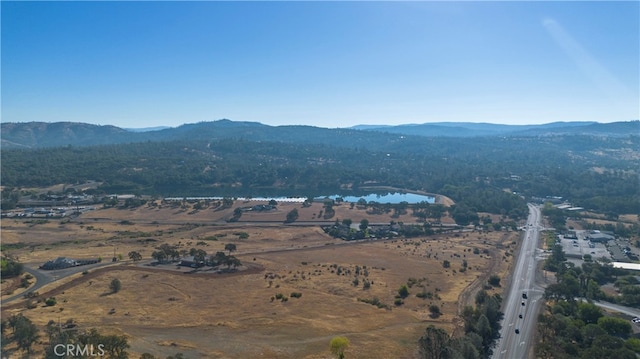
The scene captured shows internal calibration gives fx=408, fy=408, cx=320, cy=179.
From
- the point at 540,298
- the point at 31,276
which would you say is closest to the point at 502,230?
the point at 540,298

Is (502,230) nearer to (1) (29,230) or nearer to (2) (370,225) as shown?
(2) (370,225)

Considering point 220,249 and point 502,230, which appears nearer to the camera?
point 220,249

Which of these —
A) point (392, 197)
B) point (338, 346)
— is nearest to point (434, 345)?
point (338, 346)

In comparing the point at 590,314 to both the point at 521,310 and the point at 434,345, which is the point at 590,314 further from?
the point at 434,345

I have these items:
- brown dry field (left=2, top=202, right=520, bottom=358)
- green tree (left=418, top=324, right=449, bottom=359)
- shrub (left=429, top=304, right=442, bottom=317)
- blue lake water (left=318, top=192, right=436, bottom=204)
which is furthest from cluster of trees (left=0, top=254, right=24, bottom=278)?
blue lake water (left=318, top=192, right=436, bottom=204)

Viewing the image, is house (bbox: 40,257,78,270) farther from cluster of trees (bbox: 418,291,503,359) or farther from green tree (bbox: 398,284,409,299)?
cluster of trees (bbox: 418,291,503,359)

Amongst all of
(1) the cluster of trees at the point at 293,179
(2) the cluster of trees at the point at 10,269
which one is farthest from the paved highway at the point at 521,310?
(2) the cluster of trees at the point at 10,269
